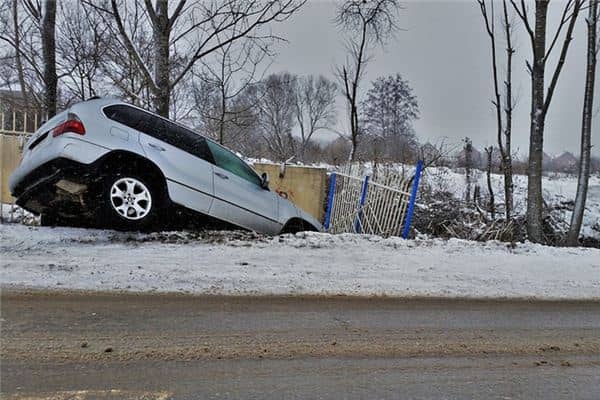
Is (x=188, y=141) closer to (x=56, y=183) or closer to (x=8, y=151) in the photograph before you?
(x=56, y=183)

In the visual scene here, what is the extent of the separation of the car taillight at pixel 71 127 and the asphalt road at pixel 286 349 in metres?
2.17

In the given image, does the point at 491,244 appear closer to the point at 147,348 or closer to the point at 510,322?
the point at 510,322

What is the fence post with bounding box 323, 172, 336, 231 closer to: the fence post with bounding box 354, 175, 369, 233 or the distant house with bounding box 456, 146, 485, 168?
the fence post with bounding box 354, 175, 369, 233

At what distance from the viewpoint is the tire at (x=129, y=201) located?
553 centimetres

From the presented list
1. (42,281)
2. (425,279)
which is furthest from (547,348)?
(42,281)

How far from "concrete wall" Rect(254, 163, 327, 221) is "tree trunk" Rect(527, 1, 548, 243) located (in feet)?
15.0

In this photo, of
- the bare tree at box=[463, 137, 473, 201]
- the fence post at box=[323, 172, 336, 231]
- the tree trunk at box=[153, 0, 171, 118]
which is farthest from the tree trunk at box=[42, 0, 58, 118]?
the bare tree at box=[463, 137, 473, 201]

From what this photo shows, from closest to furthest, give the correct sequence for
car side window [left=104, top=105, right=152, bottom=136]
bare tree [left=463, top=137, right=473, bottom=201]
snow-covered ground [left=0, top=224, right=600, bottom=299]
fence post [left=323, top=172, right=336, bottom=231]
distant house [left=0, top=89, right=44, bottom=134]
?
1. snow-covered ground [left=0, top=224, right=600, bottom=299]
2. car side window [left=104, top=105, right=152, bottom=136]
3. distant house [left=0, top=89, right=44, bottom=134]
4. fence post [left=323, top=172, right=336, bottom=231]
5. bare tree [left=463, top=137, right=473, bottom=201]

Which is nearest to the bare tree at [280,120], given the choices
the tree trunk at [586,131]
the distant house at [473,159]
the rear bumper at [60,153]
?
the distant house at [473,159]

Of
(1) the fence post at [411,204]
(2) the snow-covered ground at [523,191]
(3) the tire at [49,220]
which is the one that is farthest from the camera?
(2) the snow-covered ground at [523,191]

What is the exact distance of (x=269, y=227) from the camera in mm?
6879

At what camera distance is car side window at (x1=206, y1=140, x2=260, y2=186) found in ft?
21.1

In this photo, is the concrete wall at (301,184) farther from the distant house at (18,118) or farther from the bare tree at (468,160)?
the bare tree at (468,160)

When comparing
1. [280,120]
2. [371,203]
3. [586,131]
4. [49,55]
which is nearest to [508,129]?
[586,131]
